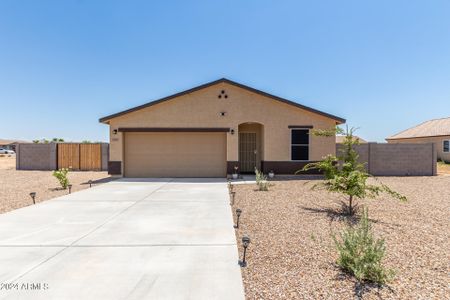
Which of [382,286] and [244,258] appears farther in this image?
[244,258]

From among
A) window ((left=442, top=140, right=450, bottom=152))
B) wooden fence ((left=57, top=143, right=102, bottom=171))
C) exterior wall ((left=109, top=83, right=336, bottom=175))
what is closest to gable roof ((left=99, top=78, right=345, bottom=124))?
exterior wall ((left=109, top=83, right=336, bottom=175))

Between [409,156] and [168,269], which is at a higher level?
[409,156]

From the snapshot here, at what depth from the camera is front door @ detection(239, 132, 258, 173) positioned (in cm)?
1593

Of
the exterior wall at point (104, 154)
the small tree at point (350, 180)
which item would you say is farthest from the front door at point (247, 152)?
the exterior wall at point (104, 154)

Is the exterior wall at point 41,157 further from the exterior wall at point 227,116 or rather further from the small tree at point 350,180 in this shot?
the small tree at point 350,180

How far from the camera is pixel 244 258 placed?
416 centimetres

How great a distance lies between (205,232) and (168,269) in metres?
1.66

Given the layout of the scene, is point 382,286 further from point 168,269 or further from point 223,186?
point 223,186

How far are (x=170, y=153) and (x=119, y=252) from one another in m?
10.4

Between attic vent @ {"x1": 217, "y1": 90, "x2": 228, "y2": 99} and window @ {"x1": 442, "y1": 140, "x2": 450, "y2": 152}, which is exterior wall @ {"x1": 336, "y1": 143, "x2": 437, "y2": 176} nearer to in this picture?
attic vent @ {"x1": 217, "y1": 90, "x2": 228, "y2": 99}

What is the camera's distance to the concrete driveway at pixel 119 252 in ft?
11.3

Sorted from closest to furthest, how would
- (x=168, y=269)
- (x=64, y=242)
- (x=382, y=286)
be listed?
(x=382, y=286) < (x=168, y=269) < (x=64, y=242)

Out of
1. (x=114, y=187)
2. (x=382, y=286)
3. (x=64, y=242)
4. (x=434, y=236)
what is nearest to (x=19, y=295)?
(x=64, y=242)

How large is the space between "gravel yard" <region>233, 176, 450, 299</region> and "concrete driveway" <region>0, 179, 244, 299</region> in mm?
449
